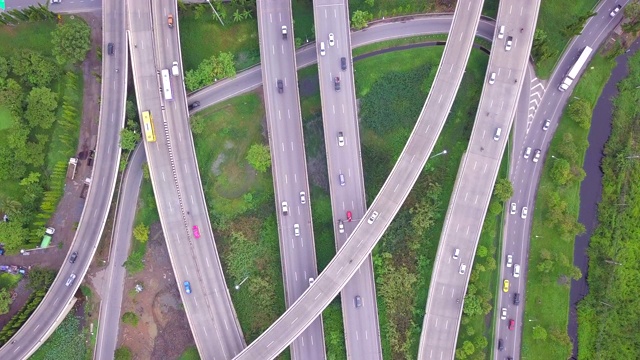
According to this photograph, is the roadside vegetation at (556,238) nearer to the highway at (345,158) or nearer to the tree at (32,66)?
the highway at (345,158)

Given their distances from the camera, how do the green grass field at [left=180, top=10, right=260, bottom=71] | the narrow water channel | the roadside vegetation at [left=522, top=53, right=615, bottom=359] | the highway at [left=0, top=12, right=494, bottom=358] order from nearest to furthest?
the roadside vegetation at [left=522, top=53, right=615, bottom=359] < the highway at [left=0, top=12, right=494, bottom=358] < the narrow water channel < the green grass field at [left=180, top=10, right=260, bottom=71]

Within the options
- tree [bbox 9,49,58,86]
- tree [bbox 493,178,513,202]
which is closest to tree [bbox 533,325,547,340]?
tree [bbox 493,178,513,202]

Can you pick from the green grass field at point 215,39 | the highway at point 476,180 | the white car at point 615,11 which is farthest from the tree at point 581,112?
the green grass field at point 215,39

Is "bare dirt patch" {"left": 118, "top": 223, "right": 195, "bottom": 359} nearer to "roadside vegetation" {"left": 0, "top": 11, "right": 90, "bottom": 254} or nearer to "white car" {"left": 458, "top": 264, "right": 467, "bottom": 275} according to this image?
"roadside vegetation" {"left": 0, "top": 11, "right": 90, "bottom": 254}

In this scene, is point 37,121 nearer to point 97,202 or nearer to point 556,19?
point 97,202

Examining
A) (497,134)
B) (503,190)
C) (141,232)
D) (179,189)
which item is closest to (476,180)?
(503,190)

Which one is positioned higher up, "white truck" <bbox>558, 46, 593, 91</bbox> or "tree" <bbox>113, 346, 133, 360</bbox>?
"white truck" <bbox>558, 46, 593, 91</bbox>

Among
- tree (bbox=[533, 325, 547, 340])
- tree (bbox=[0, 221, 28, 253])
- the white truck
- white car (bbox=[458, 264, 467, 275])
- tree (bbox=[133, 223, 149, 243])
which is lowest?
tree (bbox=[533, 325, 547, 340])
